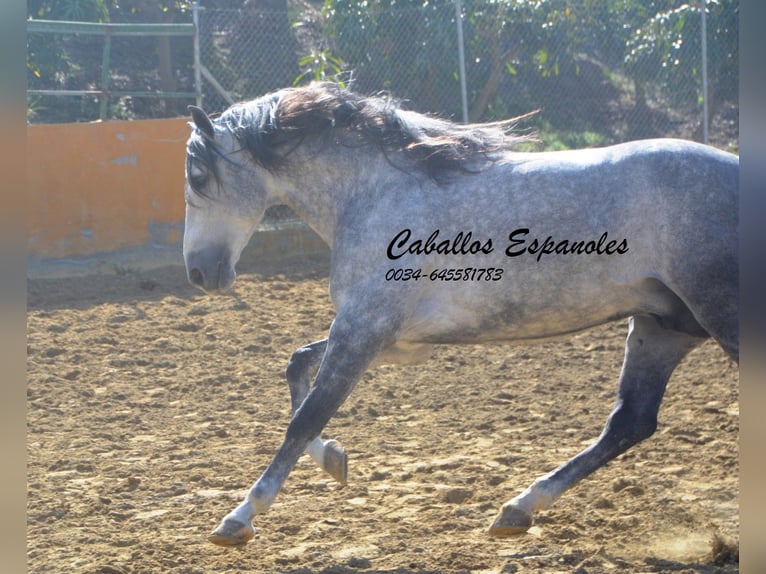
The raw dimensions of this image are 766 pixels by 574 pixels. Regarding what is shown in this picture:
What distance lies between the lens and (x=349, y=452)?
4.67 meters

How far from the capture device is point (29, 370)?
614cm

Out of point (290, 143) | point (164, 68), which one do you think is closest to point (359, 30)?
point (164, 68)

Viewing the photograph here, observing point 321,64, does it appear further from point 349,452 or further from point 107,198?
point 349,452

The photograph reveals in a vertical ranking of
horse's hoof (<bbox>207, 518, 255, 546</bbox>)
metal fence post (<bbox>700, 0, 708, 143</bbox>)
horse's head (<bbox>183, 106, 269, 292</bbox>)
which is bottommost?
horse's hoof (<bbox>207, 518, 255, 546</bbox>)

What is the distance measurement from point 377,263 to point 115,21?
9340 millimetres

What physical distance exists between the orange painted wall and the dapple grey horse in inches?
214

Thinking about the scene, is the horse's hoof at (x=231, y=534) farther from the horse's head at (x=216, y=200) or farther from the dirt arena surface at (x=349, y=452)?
the horse's head at (x=216, y=200)

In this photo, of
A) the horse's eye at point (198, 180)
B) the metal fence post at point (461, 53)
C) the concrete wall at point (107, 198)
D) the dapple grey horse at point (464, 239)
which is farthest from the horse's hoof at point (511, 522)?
the metal fence post at point (461, 53)

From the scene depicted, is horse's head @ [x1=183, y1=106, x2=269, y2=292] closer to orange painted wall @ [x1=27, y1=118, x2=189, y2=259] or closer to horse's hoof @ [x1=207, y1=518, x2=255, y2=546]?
horse's hoof @ [x1=207, y1=518, x2=255, y2=546]

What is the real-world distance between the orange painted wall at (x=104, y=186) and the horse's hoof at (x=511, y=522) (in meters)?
6.37

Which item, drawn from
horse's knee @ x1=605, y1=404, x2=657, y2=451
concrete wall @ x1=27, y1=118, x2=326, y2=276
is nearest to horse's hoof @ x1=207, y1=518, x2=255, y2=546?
horse's knee @ x1=605, y1=404, x2=657, y2=451

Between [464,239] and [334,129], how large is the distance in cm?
74

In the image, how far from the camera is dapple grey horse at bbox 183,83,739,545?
334cm
